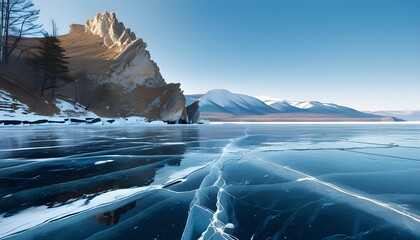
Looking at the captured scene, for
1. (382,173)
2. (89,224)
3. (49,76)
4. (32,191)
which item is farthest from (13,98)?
(382,173)

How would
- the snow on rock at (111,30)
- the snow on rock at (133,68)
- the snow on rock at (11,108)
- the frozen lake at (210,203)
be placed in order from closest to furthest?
the frozen lake at (210,203) → the snow on rock at (11,108) → the snow on rock at (133,68) → the snow on rock at (111,30)

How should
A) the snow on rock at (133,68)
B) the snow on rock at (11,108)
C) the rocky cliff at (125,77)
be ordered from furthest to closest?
the snow on rock at (133,68) → the rocky cliff at (125,77) → the snow on rock at (11,108)

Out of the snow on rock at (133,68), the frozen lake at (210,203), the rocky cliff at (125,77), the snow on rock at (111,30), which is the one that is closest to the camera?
→ the frozen lake at (210,203)

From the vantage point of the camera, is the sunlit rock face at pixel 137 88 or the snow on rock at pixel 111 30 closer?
the sunlit rock face at pixel 137 88

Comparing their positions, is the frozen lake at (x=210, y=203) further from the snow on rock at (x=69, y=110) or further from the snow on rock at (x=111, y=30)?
the snow on rock at (x=111, y=30)

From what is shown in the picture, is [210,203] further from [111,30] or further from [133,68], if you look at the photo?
[111,30]

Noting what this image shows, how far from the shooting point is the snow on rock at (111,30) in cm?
7106

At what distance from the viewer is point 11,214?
272 centimetres

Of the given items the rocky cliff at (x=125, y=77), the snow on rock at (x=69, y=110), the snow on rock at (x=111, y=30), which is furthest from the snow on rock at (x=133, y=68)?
the snow on rock at (x=69, y=110)

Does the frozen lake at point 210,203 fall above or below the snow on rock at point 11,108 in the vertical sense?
below

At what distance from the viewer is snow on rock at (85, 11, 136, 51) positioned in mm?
71062

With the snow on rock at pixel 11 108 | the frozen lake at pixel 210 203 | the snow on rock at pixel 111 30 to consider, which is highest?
the snow on rock at pixel 111 30

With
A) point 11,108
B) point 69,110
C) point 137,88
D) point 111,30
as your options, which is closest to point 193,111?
point 137,88

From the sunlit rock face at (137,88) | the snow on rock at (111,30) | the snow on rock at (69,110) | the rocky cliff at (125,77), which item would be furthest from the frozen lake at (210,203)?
the snow on rock at (111,30)
